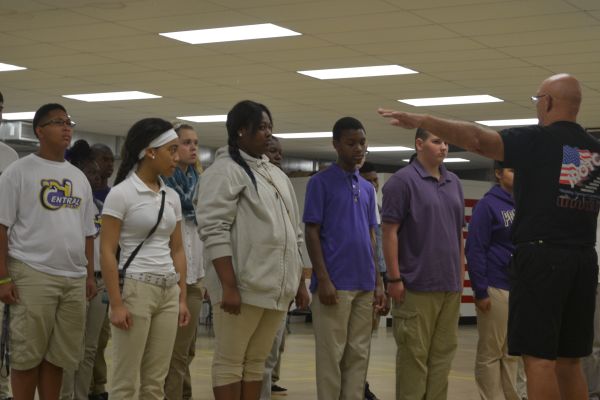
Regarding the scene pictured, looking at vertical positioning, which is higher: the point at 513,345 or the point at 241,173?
the point at 241,173

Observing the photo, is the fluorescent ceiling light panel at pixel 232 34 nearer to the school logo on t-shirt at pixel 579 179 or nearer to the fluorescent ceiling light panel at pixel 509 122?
the school logo on t-shirt at pixel 579 179

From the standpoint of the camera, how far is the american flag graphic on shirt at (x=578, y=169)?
481 cm

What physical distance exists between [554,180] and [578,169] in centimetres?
13

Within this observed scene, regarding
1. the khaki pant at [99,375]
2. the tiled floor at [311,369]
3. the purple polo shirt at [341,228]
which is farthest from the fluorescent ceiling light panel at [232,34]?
the purple polo shirt at [341,228]

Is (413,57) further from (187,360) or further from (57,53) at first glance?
(187,360)

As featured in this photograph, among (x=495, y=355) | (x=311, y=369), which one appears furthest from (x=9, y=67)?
(x=495, y=355)

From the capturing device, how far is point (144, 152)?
5.45 metres

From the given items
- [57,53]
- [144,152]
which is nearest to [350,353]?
[144,152]

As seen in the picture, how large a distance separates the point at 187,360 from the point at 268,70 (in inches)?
262

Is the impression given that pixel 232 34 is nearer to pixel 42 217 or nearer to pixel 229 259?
pixel 42 217

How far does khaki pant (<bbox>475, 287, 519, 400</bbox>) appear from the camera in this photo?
700cm

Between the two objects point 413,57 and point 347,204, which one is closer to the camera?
point 347,204

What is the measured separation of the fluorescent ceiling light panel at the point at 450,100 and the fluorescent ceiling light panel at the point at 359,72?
7.06ft

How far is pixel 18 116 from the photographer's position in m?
18.1
